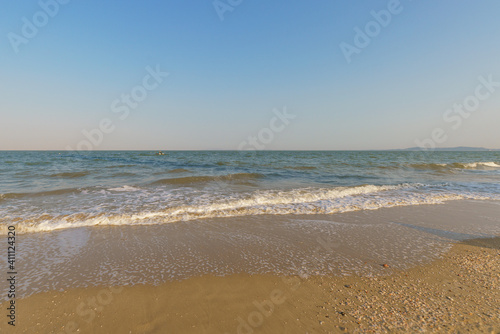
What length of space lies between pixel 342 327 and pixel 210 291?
1.92 metres

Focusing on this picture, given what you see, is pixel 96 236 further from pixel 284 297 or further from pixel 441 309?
pixel 441 309

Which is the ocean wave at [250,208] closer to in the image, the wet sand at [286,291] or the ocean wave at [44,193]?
the wet sand at [286,291]

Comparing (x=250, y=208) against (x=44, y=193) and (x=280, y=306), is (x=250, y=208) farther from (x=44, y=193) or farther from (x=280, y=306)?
(x=44, y=193)

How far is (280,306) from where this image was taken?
3205mm

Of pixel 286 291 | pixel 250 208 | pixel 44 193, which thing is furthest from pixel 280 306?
pixel 44 193

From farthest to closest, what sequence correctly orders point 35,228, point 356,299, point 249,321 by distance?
point 35,228
point 356,299
point 249,321

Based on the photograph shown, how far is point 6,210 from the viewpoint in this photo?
8.09 meters

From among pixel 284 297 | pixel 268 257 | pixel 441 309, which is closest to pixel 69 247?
pixel 268 257

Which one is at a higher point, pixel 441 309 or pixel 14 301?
pixel 441 309

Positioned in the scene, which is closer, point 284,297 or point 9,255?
point 284,297

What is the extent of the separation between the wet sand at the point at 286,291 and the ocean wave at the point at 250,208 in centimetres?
138

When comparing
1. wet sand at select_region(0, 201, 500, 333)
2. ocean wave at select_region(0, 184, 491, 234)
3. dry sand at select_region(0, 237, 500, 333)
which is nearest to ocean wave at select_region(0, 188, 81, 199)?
ocean wave at select_region(0, 184, 491, 234)

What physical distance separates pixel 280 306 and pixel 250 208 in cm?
572

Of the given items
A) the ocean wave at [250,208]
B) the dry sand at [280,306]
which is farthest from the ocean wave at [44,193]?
the dry sand at [280,306]
